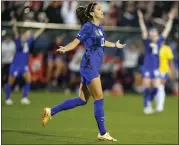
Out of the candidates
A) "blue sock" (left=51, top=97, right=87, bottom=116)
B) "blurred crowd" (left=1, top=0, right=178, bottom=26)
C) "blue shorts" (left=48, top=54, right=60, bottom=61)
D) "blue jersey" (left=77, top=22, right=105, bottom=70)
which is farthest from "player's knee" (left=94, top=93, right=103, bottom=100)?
"blue shorts" (left=48, top=54, right=60, bottom=61)

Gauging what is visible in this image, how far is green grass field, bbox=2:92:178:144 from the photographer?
24.1 ft

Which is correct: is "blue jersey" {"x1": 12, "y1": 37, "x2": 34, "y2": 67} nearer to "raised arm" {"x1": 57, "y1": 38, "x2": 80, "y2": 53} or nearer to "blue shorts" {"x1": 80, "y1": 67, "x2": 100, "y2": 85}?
"blue shorts" {"x1": 80, "y1": 67, "x2": 100, "y2": 85}

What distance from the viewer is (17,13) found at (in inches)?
332

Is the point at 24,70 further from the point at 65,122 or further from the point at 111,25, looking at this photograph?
the point at 65,122

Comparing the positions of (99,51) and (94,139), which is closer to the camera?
(99,51)

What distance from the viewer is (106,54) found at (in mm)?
14695

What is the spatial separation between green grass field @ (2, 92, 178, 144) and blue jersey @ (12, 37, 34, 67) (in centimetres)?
104

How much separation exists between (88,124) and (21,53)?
12.6ft

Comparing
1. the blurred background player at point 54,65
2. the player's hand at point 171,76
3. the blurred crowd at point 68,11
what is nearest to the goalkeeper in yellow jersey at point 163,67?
the blurred crowd at point 68,11

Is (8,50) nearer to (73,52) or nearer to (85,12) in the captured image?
(73,52)

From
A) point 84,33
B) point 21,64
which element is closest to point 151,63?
point 21,64

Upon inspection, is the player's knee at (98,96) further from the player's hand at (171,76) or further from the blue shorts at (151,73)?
the player's hand at (171,76)

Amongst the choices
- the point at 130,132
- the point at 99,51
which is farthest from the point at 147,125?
the point at 99,51

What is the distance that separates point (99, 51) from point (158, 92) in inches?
277
